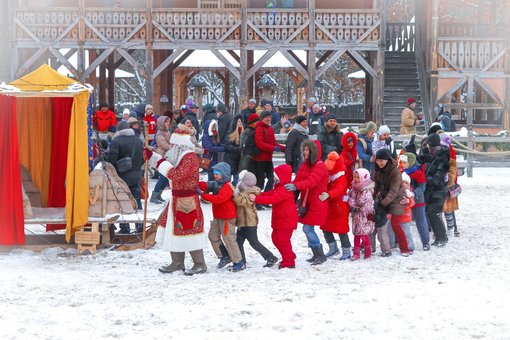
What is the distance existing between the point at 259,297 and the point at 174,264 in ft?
4.70

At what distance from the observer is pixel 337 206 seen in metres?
9.89

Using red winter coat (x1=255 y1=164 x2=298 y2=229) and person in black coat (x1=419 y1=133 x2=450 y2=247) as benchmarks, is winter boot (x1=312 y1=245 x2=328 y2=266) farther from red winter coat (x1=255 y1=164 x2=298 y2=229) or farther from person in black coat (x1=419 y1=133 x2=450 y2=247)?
person in black coat (x1=419 y1=133 x2=450 y2=247)

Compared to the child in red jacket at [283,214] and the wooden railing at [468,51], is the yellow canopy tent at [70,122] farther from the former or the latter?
the wooden railing at [468,51]

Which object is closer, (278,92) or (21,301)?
(21,301)

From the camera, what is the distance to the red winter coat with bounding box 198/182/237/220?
916 centimetres

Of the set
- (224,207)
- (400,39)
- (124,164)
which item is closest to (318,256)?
(224,207)

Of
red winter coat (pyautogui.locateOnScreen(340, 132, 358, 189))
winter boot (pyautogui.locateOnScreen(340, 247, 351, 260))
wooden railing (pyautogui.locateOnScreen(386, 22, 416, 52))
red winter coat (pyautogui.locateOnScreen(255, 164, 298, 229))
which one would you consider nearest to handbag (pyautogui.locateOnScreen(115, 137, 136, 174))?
red winter coat (pyautogui.locateOnScreen(255, 164, 298, 229))

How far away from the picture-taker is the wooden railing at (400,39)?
28031 millimetres

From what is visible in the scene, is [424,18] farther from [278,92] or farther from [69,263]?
[278,92]

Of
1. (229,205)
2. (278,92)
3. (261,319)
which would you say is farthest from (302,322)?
(278,92)

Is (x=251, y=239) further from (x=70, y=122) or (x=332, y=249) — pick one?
(x=70, y=122)

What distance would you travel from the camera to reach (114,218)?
10320mm

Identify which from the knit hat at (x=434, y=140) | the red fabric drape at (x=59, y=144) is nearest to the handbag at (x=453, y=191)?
the knit hat at (x=434, y=140)

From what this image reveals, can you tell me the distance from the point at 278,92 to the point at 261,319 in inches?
1851
